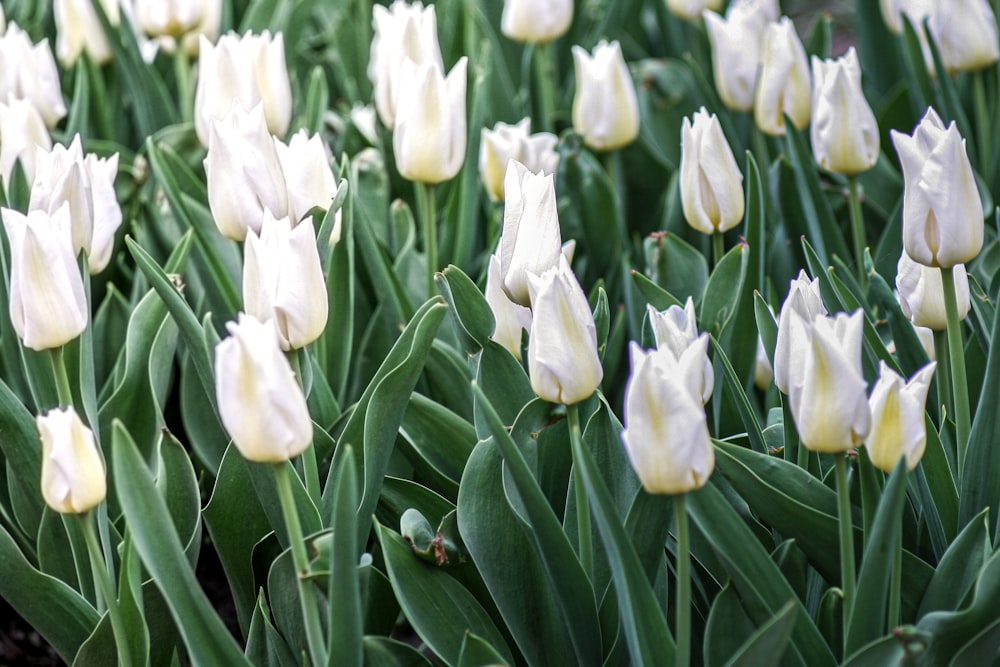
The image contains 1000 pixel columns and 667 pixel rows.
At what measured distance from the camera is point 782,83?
1495 millimetres

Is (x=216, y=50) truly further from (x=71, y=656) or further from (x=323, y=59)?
(x=323, y=59)

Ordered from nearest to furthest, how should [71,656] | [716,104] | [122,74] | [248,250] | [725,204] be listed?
[248,250] → [71,656] → [725,204] → [716,104] → [122,74]

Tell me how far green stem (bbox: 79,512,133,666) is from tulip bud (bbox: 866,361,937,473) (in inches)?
22.9

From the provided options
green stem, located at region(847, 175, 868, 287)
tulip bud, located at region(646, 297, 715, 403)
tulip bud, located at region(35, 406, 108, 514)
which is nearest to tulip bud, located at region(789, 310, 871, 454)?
tulip bud, located at region(646, 297, 715, 403)

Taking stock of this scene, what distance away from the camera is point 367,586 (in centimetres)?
100

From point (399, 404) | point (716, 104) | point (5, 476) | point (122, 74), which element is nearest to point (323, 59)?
point (122, 74)

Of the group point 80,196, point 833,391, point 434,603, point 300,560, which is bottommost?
point 434,603

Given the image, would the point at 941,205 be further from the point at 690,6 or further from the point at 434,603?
the point at 690,6

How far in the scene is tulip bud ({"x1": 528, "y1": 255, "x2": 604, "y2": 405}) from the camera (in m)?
0.84

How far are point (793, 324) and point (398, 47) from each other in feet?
2.74

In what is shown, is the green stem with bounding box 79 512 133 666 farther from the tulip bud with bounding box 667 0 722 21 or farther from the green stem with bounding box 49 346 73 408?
the tulip bud with bounding box 667 0 722 21

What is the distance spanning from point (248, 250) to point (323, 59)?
140 centimetres

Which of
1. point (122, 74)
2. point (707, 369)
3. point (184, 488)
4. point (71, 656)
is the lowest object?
point (71, 656)

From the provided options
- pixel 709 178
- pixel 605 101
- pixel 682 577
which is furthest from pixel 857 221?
pixel 682 577
